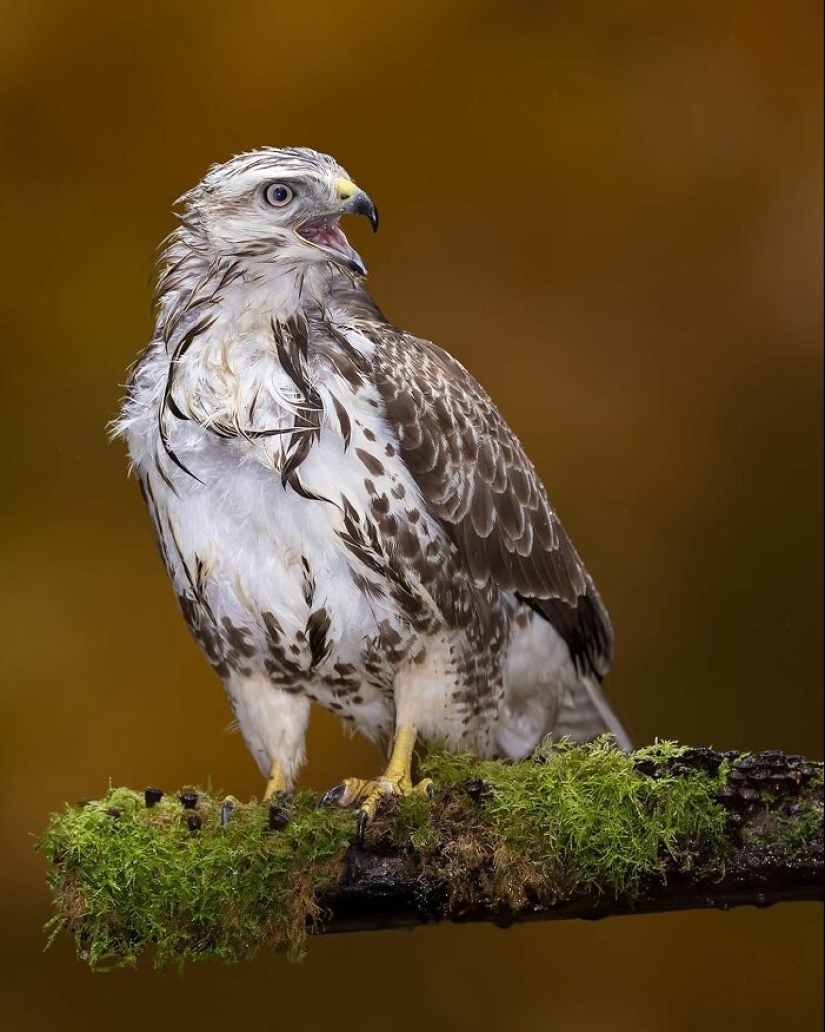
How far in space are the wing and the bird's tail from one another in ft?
0.71

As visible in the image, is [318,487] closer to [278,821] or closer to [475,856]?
[278,821]

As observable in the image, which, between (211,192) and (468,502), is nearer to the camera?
(211,192)

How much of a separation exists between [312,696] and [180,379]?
2.75 feet

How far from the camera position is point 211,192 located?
295 centimetres

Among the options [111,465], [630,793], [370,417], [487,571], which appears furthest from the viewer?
[111,465]

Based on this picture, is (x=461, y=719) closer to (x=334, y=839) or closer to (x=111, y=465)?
(x=334, y=839)

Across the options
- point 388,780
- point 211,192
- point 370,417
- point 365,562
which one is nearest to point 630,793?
point 388,780

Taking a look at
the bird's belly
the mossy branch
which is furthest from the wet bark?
the bird's belly

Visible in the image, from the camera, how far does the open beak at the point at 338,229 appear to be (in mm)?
2775

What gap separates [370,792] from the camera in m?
3.05

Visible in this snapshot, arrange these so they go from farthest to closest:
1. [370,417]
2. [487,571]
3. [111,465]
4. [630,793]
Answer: [111,465], [487,571], [370,417], [630,793]

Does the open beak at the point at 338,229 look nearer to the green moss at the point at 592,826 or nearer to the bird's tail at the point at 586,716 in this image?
the green moss at the point at 592,826

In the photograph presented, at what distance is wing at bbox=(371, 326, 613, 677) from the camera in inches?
124

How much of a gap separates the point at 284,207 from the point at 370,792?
1.19 metres
